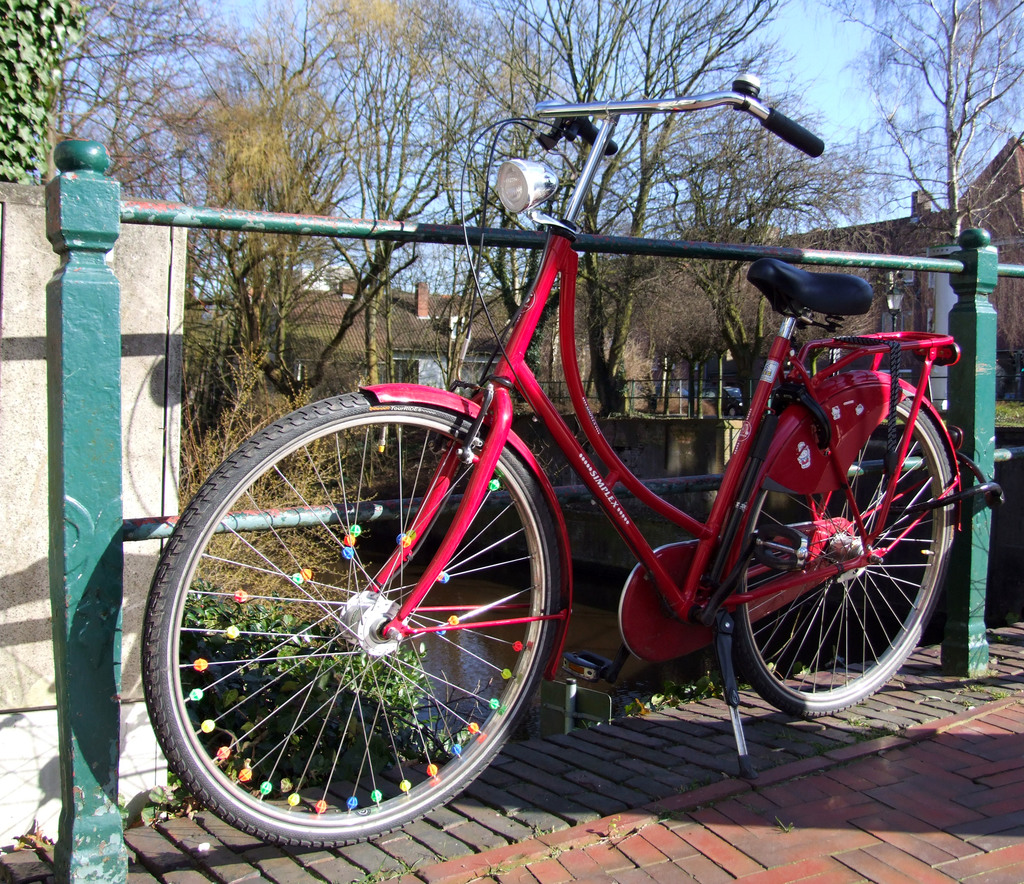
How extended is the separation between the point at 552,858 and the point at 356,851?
43 cm

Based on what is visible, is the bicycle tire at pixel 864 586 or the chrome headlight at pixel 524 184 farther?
the bicycle tire at pixel 864 586

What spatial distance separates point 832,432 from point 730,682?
741 mm

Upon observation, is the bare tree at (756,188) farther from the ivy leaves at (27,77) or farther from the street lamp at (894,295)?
the ivy leaves at (27,77)

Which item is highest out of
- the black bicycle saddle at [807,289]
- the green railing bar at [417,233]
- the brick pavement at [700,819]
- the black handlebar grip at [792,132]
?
the black handlebar grip at [792,132]

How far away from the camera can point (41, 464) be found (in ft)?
7.86

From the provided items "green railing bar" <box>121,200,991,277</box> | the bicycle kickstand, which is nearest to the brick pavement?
the bicycle kickstand

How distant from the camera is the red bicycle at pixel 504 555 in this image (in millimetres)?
1999

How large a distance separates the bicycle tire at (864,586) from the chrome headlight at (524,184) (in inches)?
40.5

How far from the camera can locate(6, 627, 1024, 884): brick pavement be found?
205cm

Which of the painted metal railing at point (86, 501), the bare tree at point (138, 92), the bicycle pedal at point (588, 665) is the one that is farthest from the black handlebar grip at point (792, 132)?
the bare tree at point (138, 92)

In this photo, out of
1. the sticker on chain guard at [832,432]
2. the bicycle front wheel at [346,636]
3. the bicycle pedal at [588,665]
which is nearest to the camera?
the bicycle front wheel at [346,636]

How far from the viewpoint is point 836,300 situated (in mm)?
2562

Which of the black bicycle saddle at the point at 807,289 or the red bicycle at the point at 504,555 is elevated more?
the black bicycle saddle at the point at 807,289

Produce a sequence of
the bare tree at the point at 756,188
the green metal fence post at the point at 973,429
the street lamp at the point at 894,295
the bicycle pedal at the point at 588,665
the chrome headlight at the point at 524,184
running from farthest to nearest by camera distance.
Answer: the bare tree at the point at 756,188 < the street lamp at the point at 894,295 < the green metal fence post at the point at 973,429 < the bicycle pedal at the point at 588,665 < the chrome headlight at the point at 524,184
